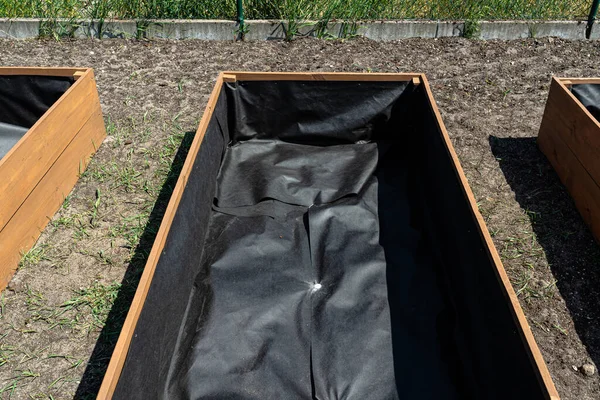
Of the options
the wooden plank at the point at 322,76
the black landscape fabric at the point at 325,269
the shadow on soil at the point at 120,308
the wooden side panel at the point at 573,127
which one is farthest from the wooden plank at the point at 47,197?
the wooden side panel at the point at 573,127

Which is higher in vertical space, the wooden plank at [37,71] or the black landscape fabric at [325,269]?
the wooden plank at [37,71]

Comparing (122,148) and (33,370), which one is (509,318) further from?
(122,148)

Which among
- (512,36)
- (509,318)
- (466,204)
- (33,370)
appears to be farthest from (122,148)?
(512,36)

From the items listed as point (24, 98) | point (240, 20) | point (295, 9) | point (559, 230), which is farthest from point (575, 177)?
point (24, 98)

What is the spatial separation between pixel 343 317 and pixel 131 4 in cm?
387

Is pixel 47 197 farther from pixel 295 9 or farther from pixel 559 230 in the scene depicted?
pixel 295 9

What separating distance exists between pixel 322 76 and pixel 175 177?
108cm

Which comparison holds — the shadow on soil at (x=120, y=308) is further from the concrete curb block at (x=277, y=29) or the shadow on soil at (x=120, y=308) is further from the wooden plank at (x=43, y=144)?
the concrete curb block at (x=277, y=29)

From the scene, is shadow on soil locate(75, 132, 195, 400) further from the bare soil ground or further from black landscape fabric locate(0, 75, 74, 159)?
black landscape fabric locate(0, 75, 74, 159)

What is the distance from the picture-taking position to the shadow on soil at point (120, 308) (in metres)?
2.25

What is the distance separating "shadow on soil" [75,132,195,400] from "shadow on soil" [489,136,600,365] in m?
2.06

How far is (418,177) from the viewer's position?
10.3 feet

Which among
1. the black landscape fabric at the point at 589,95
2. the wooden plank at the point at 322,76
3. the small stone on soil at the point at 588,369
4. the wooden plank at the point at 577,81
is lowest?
the small stone on soil at the point at 588,369

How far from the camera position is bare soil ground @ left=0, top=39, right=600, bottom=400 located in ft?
7.88
